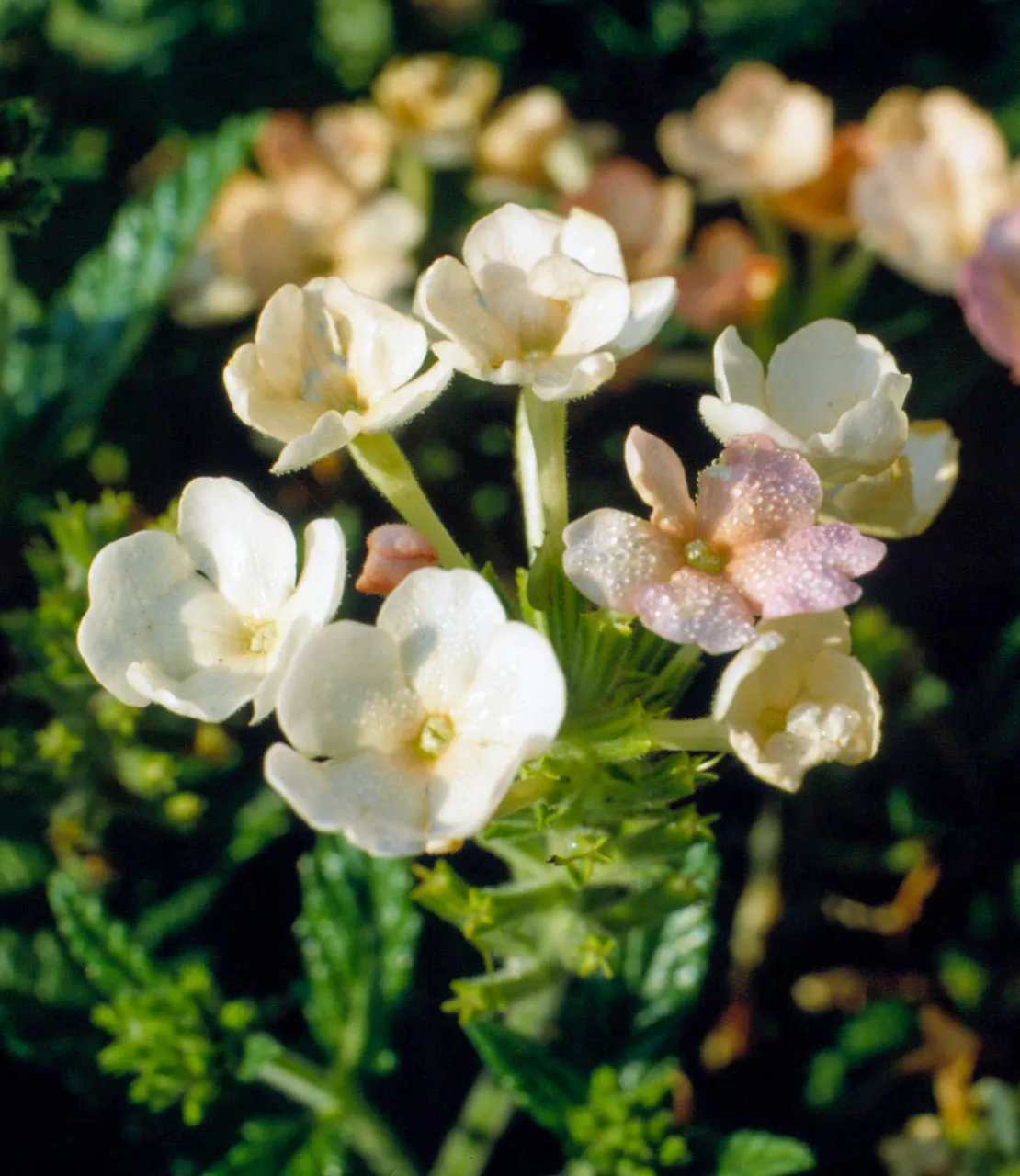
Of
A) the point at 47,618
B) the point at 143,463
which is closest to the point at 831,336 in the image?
the point at 47,618

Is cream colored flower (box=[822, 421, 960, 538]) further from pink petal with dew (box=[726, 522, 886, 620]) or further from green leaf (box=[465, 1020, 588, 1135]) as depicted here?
green leaf (box=[465, 1020, 588, 1135])

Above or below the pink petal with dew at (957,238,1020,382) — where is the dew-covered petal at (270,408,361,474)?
above

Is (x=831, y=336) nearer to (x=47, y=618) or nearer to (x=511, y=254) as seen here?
(x=511, y=254)

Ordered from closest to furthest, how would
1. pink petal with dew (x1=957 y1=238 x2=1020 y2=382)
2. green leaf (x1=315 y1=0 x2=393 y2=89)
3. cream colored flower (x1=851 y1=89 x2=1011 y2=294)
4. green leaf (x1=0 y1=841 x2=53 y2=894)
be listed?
green leaf (x1=0 y1=841 x2=53 y2=894) → pink petal with dew (x1=957 y1=238 x2=1020 y2=382) → cream colored flower (x1=851 y1=89 x2=1011 y2=294) → green leaf (x1=315 y1=0 x2=393 y2=89)

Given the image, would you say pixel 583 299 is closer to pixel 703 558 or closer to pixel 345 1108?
pixel 703 558

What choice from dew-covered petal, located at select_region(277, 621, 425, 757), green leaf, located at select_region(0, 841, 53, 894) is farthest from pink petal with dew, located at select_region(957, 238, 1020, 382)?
green leaf, located at select_region(0, 841, 53, 894)

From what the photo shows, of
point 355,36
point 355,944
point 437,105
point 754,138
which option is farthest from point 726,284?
point 355,944
